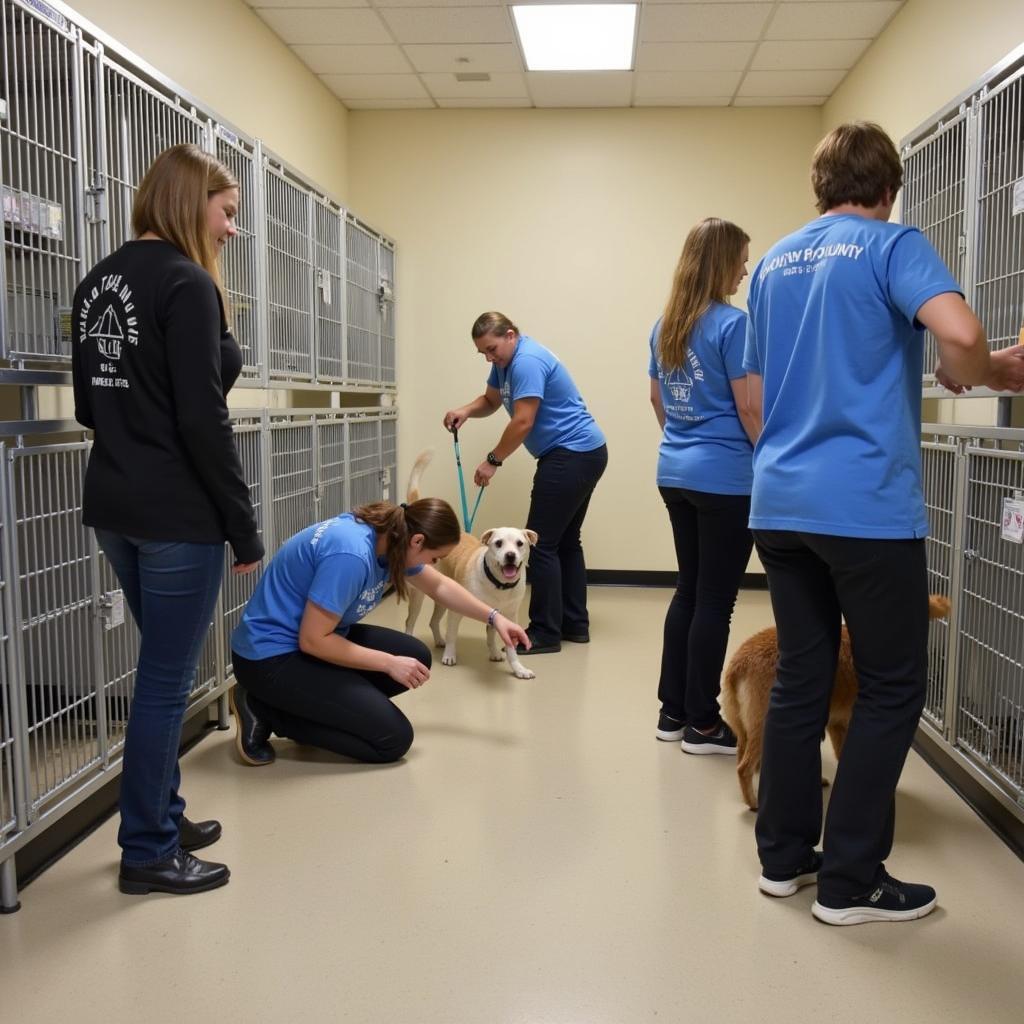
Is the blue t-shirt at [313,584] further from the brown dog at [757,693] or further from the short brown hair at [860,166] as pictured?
the short brown hair at [860,166]

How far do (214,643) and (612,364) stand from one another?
135 inches

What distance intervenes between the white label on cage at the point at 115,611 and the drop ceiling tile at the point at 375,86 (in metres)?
3.80

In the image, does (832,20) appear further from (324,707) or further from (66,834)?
(66,834)

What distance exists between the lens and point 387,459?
5.60 metres

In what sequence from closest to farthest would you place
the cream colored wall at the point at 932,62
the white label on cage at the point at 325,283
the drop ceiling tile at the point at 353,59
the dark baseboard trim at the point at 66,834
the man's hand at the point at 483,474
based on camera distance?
1. the dark baseboard trim at the point at 66,834
2. the cream colored wall at the point at 932,62
3. the white label on cage at the point at 325,283
4. the man's hand at the point at 483,474
5. the drop ceiling tile at the point at 353,59

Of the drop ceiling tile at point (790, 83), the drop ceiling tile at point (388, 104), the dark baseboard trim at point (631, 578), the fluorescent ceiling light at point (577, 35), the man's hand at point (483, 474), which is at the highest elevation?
the drop ceiling tile at point (388, 104)

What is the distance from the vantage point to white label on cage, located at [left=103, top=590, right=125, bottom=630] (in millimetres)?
2467

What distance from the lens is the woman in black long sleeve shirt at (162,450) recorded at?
6.36ft

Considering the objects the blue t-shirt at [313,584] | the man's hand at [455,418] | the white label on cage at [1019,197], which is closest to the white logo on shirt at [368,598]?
the blue t-shirt at [313,584]

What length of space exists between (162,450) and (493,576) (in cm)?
213

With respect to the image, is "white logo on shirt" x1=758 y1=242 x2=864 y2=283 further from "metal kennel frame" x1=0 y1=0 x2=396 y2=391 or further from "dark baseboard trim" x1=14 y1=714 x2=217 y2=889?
"dark baseboard trim" x1=14 y1=714 x2=217 y2=889

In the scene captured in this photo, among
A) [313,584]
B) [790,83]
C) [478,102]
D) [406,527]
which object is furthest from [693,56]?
[313,584]

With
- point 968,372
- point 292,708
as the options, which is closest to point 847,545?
point 968,372

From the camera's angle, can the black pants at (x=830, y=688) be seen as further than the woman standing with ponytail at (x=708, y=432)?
No
